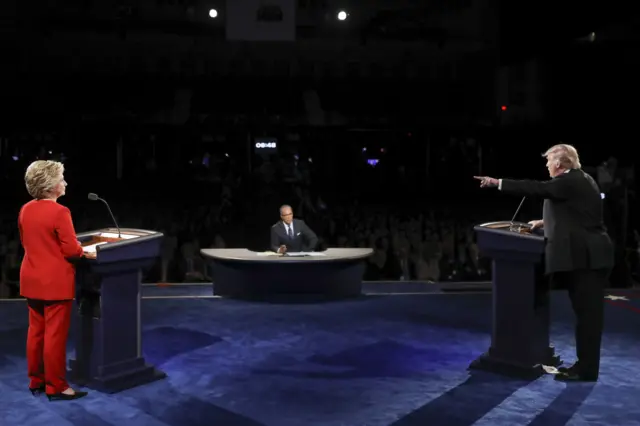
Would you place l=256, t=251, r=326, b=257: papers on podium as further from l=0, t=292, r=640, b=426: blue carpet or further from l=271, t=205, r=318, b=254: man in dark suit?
l=0, t=292, r=640, b=426: blue carpet

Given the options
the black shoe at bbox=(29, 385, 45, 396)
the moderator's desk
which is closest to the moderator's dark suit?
the black shoe at bbox=(29, 385, 45, 396)

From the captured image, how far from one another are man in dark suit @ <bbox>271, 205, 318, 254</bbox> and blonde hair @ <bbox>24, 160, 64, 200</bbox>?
348cm

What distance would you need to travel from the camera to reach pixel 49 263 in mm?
3488

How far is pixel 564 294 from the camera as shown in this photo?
6.69 metres

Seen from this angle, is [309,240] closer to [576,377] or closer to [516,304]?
[516,304]

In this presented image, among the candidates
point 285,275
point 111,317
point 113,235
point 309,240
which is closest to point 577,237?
point 111,317

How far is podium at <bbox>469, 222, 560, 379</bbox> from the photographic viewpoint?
404 cm

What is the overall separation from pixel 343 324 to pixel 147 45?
12198mm

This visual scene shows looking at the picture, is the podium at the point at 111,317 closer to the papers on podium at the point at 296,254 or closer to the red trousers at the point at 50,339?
the red trousers at the point at 50,339

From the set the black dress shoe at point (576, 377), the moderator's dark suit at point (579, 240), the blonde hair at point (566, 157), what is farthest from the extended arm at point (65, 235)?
the black dress shoe at point (576, 377)

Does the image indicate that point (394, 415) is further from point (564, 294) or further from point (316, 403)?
point (564, 294)

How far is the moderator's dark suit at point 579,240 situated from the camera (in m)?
3.79

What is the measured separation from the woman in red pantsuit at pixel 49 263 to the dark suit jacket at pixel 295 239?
3433mm

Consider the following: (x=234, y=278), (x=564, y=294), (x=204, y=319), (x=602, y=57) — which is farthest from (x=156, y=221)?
(x=602, y=57)
